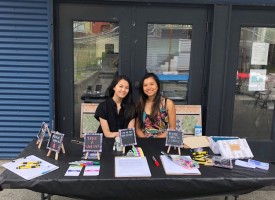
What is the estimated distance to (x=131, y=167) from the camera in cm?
215

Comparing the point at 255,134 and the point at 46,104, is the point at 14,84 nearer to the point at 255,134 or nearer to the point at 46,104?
the point at 46,104

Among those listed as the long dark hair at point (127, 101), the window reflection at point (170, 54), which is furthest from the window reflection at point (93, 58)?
the long dark hair at point (127, 101)

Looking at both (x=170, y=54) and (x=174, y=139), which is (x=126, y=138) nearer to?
(x=174, y=139)

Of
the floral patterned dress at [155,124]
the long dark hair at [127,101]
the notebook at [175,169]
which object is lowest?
the notebook at [175,169]

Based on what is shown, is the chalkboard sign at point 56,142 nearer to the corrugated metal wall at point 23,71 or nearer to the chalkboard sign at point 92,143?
the chalkboard sign at point 92,143

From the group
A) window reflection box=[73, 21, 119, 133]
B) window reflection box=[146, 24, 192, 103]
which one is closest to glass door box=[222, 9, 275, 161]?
window reflection box=[146, 24, 192, 103]

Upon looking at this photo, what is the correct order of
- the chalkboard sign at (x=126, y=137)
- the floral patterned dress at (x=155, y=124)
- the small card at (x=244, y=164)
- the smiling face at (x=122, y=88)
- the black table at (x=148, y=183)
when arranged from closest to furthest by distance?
the black table at (x=148, y=183), the small card at (x=244, y=164), the chalkboard sign at (x=126, y=137), the smiling face at (x=122, y=88), the floral patterned dress at (x=155, y=124)

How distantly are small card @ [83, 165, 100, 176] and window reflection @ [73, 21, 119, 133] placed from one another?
184 centimetres

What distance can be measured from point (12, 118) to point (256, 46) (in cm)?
337

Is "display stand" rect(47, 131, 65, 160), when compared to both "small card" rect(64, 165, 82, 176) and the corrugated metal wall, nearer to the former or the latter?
"small card" rect(64, 165, 82, 176)

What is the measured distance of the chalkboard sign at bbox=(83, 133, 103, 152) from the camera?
229cm

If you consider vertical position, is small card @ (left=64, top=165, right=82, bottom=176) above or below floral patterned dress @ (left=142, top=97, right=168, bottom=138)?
below

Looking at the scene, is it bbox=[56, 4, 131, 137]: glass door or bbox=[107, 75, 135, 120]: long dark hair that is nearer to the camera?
bbox=[107, 75, 135, 120]: long dark hair

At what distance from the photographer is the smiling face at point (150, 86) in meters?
3.04
